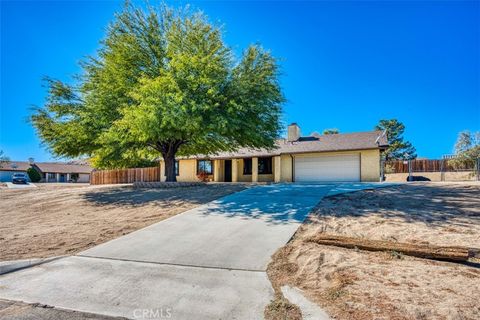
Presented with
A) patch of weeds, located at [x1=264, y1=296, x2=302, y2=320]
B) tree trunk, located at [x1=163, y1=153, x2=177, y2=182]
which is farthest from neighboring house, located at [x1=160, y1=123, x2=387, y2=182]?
patch of weeds, located at [x1=264, y1=296, x2=302, y2=320]

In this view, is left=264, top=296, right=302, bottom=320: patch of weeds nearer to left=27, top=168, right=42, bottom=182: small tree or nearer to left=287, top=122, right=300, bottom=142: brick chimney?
left=287, top=122, right=300, bottom=142: brick chimney

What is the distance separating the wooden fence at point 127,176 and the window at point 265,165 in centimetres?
1119

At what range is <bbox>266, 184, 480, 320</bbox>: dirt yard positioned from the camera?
137 inches

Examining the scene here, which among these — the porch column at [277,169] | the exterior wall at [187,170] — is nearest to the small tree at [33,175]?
the exterior wall at [187,170]

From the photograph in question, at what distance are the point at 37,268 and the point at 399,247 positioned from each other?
6904mm

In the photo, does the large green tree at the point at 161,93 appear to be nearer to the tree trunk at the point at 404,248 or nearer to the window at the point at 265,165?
the tree trunk at the point at 404,248

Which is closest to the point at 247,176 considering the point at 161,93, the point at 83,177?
the point at 161,93

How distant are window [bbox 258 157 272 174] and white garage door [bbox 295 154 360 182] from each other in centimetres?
226

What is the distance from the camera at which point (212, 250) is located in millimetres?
6043

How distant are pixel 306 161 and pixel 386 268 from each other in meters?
16.9

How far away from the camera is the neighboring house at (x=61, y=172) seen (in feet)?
182

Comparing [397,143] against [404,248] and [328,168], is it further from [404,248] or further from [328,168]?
[404,248]

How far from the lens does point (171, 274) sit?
493cm

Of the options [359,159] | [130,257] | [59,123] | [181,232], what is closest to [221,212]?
[181,232]
